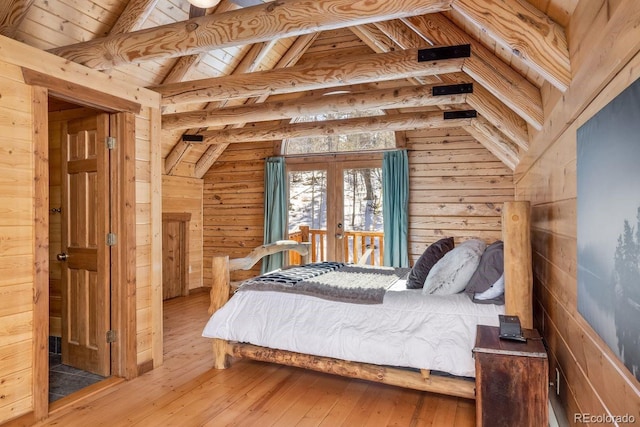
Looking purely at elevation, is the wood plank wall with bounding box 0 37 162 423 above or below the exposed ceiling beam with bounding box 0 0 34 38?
below

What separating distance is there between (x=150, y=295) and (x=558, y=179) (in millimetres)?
3105

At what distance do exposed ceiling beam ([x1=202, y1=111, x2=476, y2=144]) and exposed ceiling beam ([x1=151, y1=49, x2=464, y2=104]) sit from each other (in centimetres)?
152

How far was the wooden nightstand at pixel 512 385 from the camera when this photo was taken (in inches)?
71.3

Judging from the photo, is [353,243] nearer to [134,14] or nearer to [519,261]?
[519,261]

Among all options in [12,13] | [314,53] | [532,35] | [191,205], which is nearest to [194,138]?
[191,205]

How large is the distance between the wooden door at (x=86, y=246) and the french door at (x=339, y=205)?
10.7ft

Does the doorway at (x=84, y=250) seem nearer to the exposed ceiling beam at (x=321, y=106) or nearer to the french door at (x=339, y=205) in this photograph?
the exposed ceiling beam at (x=321, y=106)

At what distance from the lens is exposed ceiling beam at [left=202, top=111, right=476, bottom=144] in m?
4.63

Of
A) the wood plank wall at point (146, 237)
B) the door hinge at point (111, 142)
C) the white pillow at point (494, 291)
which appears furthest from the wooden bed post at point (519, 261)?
the door hinge at point (111, 142)

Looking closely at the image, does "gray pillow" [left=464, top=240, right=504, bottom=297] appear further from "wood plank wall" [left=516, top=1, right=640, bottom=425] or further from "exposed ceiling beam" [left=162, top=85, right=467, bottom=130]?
"exposed ceiling beam" [left=162, top=85, right=467, bottom=130]

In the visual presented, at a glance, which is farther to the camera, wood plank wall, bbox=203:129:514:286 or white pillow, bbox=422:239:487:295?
wood plank wall, bbox=203:129:514:286

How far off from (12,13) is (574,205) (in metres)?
3.72

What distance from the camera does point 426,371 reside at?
103 inches

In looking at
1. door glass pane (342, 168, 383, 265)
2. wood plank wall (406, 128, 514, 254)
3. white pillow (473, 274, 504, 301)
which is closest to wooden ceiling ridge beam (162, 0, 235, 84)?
door glass pane (342, 168, 383, 265)
